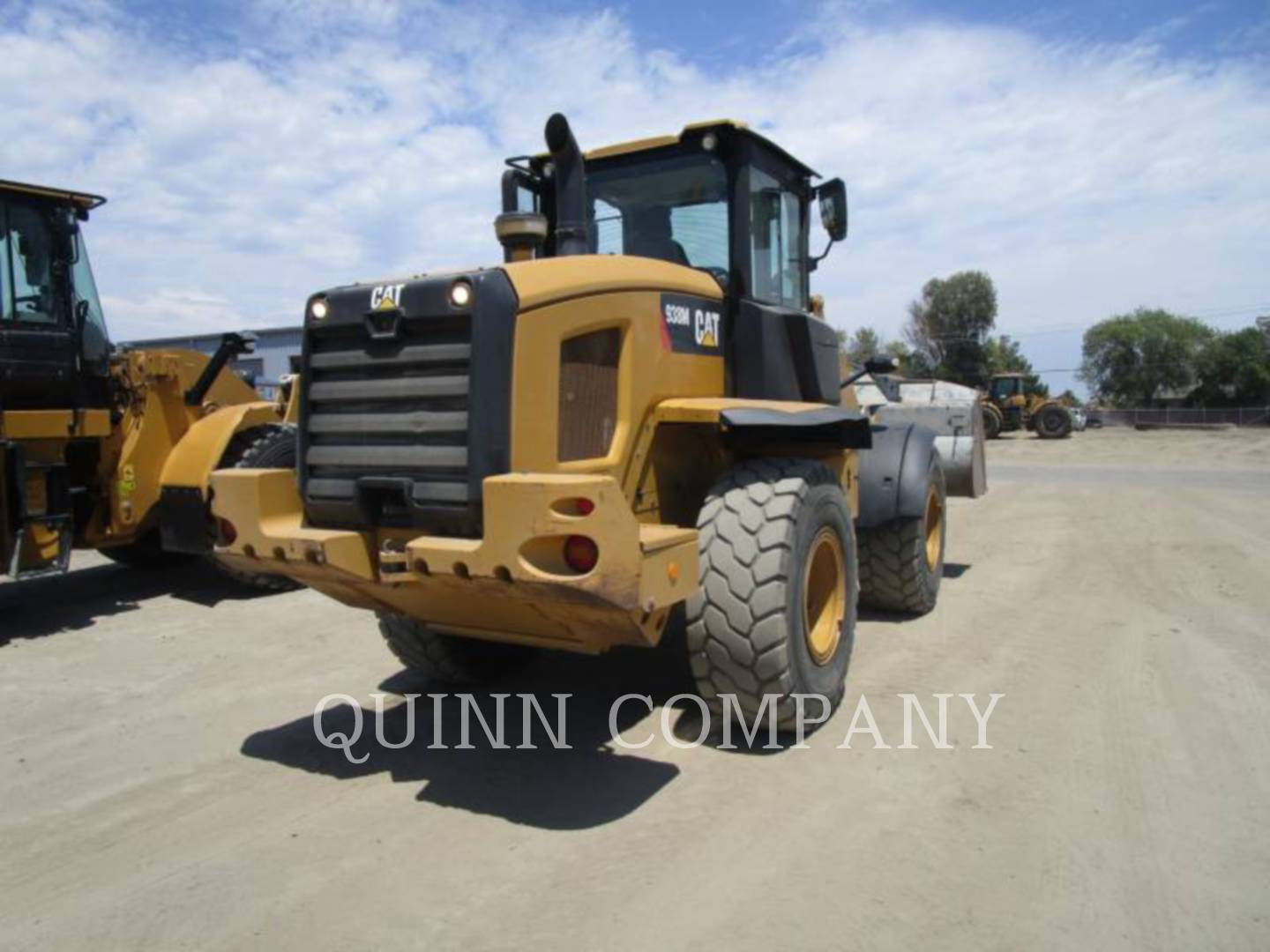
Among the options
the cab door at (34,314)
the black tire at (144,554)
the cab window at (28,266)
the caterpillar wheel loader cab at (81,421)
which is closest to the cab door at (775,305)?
the caterpillar wheel loader cab at (81,421)

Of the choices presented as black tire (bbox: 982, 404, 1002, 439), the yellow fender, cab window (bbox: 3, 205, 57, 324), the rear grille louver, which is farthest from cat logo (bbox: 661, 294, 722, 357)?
black tire (bbox: 982, 404, 1002, 439)

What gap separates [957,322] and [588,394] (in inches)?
2154

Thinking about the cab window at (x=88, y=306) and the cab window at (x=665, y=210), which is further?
the cab window at (x=88, y=306)

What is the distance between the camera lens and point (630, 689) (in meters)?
4.98

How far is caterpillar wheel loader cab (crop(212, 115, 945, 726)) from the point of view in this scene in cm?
329

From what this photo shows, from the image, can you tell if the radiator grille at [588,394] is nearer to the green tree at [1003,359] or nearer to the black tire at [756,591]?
the black tire at [756,591]

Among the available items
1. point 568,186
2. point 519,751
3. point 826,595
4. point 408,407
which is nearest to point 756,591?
point 826,595

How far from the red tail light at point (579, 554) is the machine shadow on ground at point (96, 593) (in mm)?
5173

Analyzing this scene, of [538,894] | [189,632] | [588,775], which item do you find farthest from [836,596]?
[189,632]

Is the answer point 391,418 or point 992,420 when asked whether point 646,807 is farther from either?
point 992,420

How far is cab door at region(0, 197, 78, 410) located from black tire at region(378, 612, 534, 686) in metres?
3.88

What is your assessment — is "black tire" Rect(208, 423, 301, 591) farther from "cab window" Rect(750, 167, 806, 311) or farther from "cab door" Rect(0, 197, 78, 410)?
"cab window" Rect(750, 167, 806, 311)

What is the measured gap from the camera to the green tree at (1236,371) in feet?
159

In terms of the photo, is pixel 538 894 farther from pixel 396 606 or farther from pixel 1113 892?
pixel 1113 892
